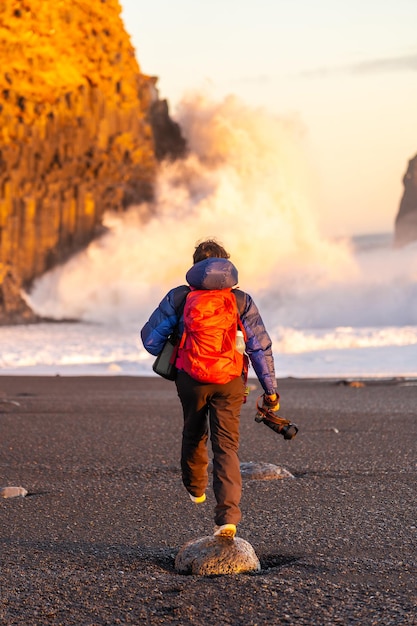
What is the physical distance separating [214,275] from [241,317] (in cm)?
27

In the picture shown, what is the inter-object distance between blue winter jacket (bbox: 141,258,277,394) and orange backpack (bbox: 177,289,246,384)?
0.07 metres

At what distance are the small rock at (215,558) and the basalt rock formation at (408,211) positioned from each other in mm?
74109

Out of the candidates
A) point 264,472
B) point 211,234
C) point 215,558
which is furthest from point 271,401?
point 211,234

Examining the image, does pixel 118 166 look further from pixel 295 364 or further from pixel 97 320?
pixel 295 364

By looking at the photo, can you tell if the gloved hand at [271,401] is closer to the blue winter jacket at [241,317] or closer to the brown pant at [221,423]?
the blue winter jacket at [241,317]

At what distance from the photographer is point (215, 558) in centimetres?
452

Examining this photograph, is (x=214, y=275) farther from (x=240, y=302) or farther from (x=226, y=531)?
(x=226, y=531)

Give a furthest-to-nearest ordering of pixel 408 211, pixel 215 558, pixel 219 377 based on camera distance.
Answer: pixel 408 211
pixel 219 377
pixel 215 558

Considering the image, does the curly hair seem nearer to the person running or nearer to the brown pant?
the person running

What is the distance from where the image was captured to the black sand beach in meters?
3.97

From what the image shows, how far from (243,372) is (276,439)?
4446mm

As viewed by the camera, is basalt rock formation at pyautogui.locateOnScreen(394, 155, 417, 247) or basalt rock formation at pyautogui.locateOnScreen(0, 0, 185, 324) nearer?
basalt rock formation at pyautogui.locateOnScreen(0, 0, 185, 324)

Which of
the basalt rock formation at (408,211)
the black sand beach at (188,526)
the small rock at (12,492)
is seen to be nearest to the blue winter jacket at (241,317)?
the black sand beach at (188,526)

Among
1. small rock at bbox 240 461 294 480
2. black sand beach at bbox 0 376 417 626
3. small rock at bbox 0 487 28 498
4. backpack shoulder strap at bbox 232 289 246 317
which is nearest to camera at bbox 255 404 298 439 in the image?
backpack shoulder strap at bbox 232 289 246 317
